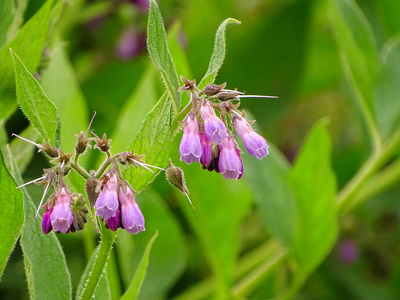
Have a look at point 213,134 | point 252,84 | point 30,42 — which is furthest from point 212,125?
point 252,84

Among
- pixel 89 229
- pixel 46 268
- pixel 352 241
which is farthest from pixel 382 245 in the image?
pixel 46 268

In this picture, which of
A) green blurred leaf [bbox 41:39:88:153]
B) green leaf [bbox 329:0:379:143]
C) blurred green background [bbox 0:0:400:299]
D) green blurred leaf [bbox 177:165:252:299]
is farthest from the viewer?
Result: blurred green background [bbox 0:0:400:299]

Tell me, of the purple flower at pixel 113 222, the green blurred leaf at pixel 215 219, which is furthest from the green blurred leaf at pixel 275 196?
the purple flower at pixel 113 222

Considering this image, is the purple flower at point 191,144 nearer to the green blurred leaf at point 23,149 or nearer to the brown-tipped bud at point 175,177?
the brown-tipped bud at point 175,177

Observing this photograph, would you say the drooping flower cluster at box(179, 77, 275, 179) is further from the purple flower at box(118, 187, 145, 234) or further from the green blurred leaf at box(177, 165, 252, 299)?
the green blurred leaf at box(177, 165, 252, 299)

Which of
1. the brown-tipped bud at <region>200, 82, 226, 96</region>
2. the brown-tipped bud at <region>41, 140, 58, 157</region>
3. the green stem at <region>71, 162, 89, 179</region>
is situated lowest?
the green stem at <region>71, 162, 89, 179</region>

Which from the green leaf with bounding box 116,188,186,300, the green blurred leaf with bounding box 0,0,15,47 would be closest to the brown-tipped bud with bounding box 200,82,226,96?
the green blurred leaf with bounding box 0,0,15,47

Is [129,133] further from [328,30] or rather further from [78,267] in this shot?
[328,30]
